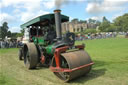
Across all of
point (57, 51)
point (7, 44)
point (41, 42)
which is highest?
point (41, 42)

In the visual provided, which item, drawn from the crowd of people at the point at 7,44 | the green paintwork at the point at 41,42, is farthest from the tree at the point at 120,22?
the green paintwork at the point at 41,42

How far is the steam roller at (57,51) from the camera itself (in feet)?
15.0

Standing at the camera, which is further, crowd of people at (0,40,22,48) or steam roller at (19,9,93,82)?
crowd of people at (0,40,22,48)

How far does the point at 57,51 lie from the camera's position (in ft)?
15.3

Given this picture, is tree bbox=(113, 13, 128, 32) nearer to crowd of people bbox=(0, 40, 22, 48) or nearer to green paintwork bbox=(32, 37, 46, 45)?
crowd of people bbox=(0, 40, 22, 48)

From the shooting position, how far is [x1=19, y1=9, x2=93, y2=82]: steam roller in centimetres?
457

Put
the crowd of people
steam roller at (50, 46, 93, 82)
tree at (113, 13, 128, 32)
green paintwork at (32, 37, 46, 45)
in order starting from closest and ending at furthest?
steam roller at (50, 46, 93, 82), green paintwork at (32, 37, 46, 45), the crowd of people, tree at (113, 13, 128, 32)

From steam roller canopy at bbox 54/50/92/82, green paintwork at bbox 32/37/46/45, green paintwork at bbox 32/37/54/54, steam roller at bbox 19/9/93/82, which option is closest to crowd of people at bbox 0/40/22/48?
green paintwork at bbox 32/37/46/45

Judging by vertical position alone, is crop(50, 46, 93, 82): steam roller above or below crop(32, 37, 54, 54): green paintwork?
below

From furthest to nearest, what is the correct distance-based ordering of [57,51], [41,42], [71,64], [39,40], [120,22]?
[120,22] → [39,40] → [41,42] → [57,51] → [71,64]

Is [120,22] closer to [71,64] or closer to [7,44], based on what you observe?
[7,44]

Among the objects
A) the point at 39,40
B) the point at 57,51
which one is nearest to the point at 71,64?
the point at 57,51

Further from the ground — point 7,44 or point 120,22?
point 120,22

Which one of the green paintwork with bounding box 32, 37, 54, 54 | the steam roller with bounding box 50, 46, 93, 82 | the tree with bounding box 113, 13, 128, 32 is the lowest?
the steam roller with bounding box 50, 46, 93, 82
